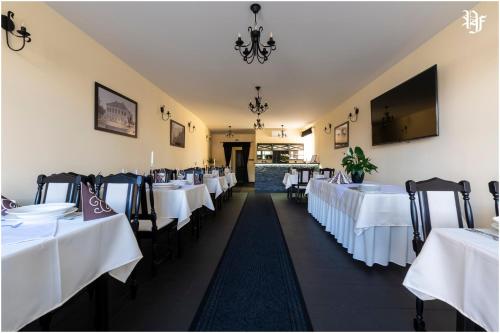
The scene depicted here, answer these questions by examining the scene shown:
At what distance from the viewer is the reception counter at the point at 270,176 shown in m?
9.18

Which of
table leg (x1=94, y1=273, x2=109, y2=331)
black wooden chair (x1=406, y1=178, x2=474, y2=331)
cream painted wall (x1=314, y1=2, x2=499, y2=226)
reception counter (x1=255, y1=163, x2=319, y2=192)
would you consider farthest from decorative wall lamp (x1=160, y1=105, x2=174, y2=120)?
black wooden chair (x1=406, y1=178, x2=474, y2=331)

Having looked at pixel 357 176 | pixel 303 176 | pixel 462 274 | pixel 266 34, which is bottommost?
pixel 462 274

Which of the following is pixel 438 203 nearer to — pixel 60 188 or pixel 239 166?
pixel 60 188

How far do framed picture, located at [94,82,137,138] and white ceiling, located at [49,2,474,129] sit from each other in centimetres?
63

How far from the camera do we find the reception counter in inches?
361

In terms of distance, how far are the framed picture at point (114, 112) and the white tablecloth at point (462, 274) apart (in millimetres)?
3876

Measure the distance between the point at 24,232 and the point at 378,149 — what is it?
198 inches

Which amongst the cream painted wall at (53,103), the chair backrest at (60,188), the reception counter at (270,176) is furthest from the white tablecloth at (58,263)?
the reception counter at (270,176)

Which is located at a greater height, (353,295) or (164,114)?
(164,114)

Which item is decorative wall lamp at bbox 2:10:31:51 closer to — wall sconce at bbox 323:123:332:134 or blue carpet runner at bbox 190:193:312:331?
blue carpet runner at bbox 190:193:312:331

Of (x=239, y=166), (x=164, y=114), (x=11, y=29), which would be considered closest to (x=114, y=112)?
(x=11, y=29)

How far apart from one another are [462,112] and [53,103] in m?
4.64

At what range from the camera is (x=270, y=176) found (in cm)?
922

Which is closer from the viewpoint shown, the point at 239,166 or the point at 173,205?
the point at 173,205
